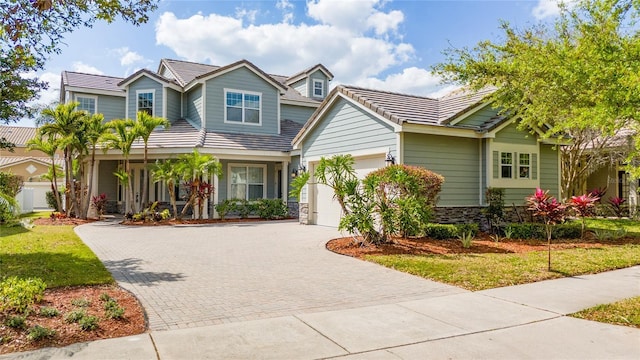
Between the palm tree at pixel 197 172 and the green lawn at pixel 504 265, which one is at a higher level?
the palm tree at pixel 197 172

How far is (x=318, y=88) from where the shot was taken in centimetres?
2736

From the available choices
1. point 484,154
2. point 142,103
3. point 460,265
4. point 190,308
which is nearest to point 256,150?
point 142,103

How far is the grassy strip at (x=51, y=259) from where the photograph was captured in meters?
7.31

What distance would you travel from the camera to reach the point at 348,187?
10617mm

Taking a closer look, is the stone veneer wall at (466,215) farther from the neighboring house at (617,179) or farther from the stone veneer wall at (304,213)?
the neighboring house at (617,179)

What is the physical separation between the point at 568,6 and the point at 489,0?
270 centimetres

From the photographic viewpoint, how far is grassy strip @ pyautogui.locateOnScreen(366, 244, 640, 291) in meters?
7.52

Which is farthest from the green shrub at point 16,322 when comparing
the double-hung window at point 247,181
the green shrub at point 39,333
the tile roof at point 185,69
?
the tile roof at point 185,69

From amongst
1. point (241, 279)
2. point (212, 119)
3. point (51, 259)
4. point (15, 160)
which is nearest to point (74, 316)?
point (241, 279)

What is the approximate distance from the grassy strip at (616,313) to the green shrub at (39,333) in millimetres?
6216

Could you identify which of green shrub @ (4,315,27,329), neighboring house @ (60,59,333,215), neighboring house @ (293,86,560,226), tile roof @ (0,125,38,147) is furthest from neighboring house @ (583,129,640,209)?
tile roof @ (0,125,38,147)

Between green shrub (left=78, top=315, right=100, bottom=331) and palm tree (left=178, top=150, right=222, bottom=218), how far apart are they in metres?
12.9

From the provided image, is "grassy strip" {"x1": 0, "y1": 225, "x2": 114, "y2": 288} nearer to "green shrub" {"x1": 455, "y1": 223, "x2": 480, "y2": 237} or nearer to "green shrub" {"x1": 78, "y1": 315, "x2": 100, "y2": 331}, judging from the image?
"green shrub" {"x1": 78, "y1": 315, "x2": 100, "y2": 331}

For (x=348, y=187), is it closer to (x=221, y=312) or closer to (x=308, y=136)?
(x=221, y=312)
